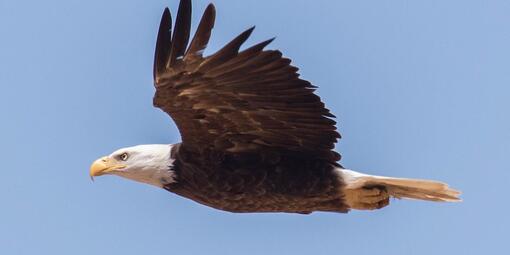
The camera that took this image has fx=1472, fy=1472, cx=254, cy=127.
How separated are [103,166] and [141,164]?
1.39 feet

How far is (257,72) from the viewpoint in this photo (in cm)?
1208

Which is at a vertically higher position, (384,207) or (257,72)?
(257,72)

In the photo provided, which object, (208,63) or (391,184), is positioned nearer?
(208,63)

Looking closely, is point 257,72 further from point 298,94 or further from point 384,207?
point 384,207

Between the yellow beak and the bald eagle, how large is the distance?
14cm

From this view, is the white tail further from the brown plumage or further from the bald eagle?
the brown plumage

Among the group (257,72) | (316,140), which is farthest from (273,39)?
(316,140)

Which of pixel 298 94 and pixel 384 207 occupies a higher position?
pixel 298 94

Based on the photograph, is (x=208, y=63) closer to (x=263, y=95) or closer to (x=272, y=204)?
(x=263, y=95)

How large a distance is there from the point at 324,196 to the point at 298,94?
105 centimetres

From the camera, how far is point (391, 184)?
12.9 metres

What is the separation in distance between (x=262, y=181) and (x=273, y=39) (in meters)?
1.59

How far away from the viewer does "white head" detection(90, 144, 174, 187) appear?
12.9m

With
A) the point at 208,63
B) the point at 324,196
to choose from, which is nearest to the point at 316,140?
the point at 324,196
